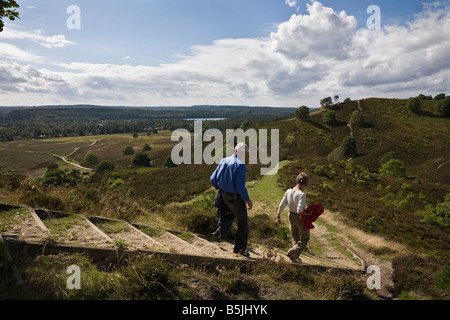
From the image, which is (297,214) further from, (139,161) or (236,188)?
(139,161)

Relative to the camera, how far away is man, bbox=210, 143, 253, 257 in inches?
189

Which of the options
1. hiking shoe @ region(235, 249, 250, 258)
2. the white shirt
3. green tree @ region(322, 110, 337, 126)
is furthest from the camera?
green tree @ region(322, 110, 337, 126)

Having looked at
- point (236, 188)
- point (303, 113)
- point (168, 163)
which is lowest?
point (168, 163)

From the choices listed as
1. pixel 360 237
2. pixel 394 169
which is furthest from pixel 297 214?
pixel 394 169

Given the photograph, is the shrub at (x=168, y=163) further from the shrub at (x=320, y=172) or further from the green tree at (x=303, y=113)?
the shrub at (x=320, y=172)

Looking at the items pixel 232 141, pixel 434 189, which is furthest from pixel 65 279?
pixel 232 141

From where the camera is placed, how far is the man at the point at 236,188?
4809 mm

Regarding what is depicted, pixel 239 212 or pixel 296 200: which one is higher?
pixel 296 200

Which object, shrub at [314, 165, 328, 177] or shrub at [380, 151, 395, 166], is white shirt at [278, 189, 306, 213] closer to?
shrub at [314, 165, 328, 177]

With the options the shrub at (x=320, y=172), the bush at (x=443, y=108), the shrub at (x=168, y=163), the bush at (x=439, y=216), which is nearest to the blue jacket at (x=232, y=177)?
the bush at (x=439, y=216)

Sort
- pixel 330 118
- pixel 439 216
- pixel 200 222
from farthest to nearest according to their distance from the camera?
pixel 330 118 < pixel 439 216 < pixel 200 222

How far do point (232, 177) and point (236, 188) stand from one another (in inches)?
8.6

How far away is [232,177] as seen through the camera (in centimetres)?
487

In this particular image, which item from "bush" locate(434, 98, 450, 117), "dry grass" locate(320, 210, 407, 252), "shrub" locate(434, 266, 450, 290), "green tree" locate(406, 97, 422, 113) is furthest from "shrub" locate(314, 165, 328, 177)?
"green tree" locate(406, 97, 422, 113)
